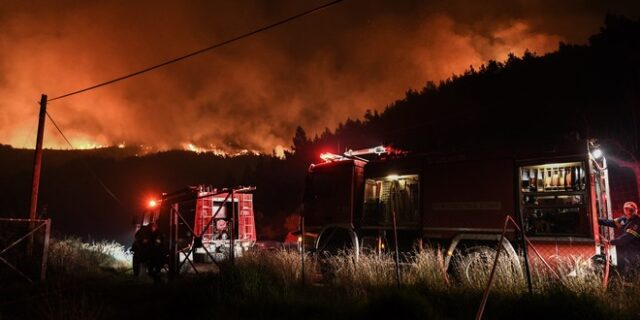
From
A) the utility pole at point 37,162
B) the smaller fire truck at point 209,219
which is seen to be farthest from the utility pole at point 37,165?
the smaller fire truck at point 209,219

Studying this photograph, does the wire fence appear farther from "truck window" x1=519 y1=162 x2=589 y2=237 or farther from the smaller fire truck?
"truck window" x1=519 y1=162 x2=589 y2=237

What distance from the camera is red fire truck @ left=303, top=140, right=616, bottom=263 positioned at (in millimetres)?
7539

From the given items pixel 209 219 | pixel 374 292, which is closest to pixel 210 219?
pixel 209 219

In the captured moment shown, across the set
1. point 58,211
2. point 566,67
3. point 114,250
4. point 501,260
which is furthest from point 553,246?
point 58,211

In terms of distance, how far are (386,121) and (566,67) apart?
1990 cm

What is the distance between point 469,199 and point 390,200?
2.41m

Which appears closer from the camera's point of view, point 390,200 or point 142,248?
point 390,200

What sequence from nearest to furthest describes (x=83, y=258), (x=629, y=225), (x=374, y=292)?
(x=374, y=292) < (x=629, y=225) < (x=83, y=258)

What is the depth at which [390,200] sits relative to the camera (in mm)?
10602

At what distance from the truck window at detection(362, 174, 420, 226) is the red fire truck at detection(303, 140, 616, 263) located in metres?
0.03

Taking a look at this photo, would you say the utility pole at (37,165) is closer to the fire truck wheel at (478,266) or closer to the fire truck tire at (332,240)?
the fire truck tire at (332,240)

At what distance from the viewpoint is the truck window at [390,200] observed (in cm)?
1033

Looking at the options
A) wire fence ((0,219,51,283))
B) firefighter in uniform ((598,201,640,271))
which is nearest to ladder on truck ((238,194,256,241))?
wire fence ((0,219,51,283))

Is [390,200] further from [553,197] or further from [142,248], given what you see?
[142,248]
